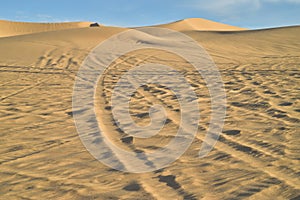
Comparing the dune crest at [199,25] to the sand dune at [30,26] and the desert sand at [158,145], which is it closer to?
the sand dune at [30,26]

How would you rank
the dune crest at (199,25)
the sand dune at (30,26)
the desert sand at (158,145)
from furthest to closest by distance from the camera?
the sand dune at (30,26)
the dune crest at (199,25)
the desert sand at (158,145)

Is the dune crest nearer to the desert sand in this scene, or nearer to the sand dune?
the sand dune

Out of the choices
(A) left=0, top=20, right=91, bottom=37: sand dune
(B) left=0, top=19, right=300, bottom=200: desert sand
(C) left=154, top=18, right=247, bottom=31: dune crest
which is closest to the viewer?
(B) left=0, top=19, right=300, bottom=200: desert sand

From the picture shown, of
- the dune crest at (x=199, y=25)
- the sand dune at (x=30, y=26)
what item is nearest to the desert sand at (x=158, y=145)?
the dune crest at (x=199, y=25)

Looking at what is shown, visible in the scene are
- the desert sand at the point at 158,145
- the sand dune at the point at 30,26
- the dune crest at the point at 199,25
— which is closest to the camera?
the desert sand at the point at 158,145

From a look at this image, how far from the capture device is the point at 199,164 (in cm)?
285

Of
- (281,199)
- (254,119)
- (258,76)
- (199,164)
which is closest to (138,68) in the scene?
(258,76)

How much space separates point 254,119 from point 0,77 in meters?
6.94

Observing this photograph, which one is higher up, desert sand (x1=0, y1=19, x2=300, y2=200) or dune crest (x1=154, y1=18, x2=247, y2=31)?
dune crest (x1=154, y1=18, x2=247, y2=31)

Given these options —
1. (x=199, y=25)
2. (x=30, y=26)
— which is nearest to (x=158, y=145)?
(x=199, y=25)

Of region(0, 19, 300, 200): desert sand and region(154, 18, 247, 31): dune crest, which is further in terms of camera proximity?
region(154, 18, 247, 31): dune crest

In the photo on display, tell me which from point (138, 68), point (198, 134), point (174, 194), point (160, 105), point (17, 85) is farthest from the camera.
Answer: point (138, 68)

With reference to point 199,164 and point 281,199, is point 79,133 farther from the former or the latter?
point 281,199

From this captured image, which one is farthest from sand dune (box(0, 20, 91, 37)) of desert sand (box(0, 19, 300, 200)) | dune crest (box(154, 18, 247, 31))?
desert sand (box(0, 19, 300, 200))
